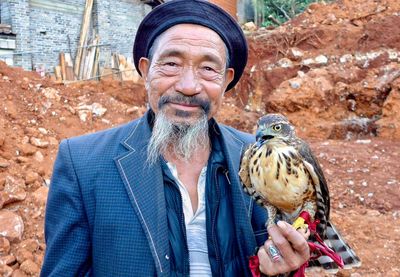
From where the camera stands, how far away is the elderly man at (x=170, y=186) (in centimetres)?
219

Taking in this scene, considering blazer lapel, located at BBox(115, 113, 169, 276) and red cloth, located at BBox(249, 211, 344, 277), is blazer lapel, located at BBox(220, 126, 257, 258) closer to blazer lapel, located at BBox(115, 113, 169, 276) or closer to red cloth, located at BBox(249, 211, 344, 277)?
red cloth, located at BBox(249, 211, 344, 277)

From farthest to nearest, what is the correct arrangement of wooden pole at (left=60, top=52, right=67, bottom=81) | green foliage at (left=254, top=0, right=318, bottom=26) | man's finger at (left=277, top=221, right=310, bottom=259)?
green foliage at (left=254, top=0, right=318, bottom=26)
wooden pole at (left=60, top=52, right=67, bottom=81)
man's finger at (left=277, top=221, right=310, bottom=259)

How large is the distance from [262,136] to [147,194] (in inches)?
26.7

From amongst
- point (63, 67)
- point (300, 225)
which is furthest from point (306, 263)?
point (63, 67)

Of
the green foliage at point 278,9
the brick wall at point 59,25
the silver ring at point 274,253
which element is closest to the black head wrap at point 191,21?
the silver ring at point 274,253

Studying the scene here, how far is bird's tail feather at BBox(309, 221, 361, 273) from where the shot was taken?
2582mm

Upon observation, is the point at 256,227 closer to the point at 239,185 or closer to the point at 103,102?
the point at 239,185

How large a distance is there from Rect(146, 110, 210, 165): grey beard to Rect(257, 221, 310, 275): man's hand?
2.55 feet

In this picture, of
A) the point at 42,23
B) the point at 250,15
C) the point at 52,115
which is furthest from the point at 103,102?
the point at 250,15

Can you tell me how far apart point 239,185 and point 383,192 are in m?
6.41

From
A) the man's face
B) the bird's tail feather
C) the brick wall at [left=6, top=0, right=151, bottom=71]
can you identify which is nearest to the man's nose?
the man's face

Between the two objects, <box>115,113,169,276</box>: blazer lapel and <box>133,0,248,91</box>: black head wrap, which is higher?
<box>133,0,248,91</box>: black head wrap

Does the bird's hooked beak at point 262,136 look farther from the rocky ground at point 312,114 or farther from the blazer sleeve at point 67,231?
the rocky ground at point 312,114

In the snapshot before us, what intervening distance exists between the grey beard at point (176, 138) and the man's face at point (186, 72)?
0.04 m
